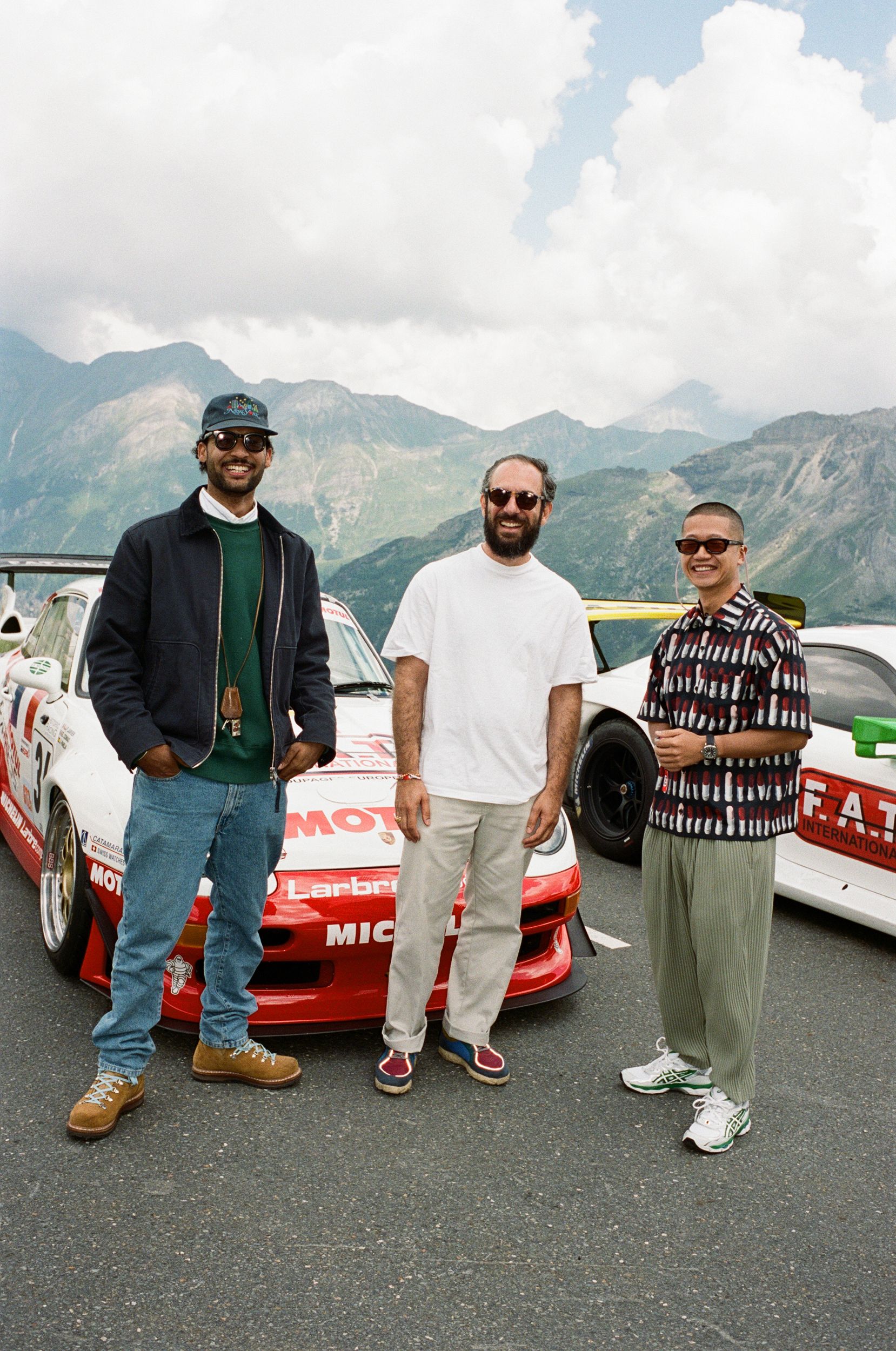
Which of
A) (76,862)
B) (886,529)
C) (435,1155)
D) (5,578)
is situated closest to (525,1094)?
(435,1155)

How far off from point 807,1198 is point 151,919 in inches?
69.8

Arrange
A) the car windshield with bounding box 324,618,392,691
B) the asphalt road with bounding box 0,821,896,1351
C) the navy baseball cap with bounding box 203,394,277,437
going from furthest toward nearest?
the car windshield with bounding box 324,618,392,691, the navy baseball cap with bounding box 203,394,277,437, the asphalt road with bounding box 0,821,896,1351

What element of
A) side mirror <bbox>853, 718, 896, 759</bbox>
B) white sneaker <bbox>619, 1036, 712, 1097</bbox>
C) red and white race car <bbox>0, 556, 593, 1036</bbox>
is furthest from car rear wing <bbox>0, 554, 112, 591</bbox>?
white sneaker <bbox>619, 1036, 712, 1097</bbox>

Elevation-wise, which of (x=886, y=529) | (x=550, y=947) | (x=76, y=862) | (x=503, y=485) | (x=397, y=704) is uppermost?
(x=886, y=529)

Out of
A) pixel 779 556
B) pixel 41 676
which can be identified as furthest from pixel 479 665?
pixel 779 556

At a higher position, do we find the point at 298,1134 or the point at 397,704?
the point at 397,704

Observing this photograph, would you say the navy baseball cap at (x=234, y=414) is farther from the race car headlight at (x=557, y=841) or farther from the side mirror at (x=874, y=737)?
the side mirror at (x=874, y=737)

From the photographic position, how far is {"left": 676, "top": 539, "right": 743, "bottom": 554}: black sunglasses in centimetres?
274

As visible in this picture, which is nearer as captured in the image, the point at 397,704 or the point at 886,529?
the point at 397,704

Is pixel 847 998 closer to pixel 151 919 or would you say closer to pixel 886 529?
pixel 151 919

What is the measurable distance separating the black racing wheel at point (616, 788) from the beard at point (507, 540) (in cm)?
271

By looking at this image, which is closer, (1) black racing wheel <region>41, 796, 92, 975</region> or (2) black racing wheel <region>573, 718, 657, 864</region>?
(1) black racing wheel <region>41, 796, 92, 975</region>

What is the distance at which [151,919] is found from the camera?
8.65ft

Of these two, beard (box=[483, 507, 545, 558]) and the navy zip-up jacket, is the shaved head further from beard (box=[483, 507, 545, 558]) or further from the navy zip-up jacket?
the navy zip-up jacket
